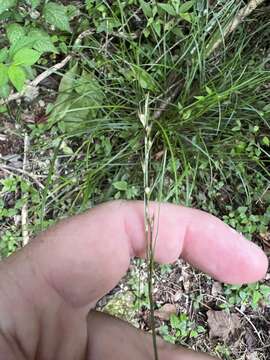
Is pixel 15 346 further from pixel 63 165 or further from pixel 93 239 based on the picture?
pixel 63 165

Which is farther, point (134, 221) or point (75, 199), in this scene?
point (75, 199)

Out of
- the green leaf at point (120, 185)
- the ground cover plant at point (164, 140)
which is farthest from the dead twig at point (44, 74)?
the green leaf at point (120, 185)

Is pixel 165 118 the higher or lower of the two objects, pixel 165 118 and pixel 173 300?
the higher

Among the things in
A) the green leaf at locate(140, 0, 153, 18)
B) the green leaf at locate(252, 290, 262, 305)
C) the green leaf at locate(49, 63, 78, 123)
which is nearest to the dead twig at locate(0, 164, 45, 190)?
the green leaf at locate(49, 63, 78, 123)

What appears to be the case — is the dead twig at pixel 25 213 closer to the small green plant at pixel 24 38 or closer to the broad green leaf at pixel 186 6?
the small green plant at pixel 24 38

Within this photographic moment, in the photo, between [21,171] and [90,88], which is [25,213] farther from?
[90,88]

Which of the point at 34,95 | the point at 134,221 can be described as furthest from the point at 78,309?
the point at 34,95

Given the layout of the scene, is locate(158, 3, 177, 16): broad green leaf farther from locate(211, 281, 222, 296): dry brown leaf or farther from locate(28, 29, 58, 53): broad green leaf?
locate(211, 281, 222, 296): dry brown leaf

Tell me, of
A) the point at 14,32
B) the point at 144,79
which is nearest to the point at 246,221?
the point at 144,79
